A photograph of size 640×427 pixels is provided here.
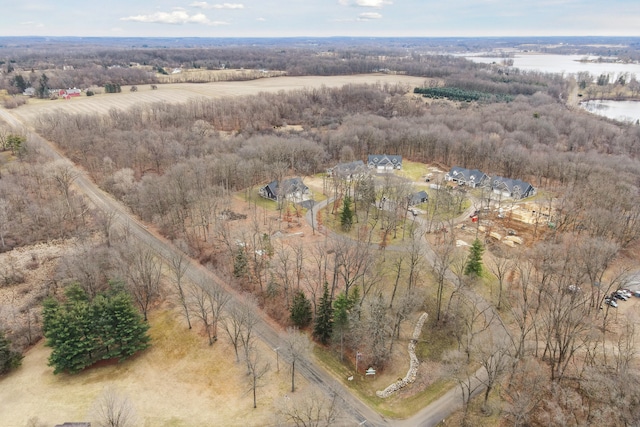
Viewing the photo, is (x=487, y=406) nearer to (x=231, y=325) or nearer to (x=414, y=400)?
(x=414, y=400)

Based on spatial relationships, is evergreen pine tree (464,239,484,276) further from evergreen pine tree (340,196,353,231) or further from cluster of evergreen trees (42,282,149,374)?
cluster of evergreen trees (42,282,149,374)

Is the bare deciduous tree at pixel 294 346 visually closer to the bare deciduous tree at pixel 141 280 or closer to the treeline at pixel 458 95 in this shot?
the bare deciduous tree at pixel 141 280

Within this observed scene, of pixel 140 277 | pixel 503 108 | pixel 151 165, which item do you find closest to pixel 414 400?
pixel 140 277

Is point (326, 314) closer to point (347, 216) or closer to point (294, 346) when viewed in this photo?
point (294, 346)

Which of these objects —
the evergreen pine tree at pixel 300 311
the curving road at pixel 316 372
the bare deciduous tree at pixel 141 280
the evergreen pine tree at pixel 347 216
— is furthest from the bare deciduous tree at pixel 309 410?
the evergreen pine tree at pixel 347 216

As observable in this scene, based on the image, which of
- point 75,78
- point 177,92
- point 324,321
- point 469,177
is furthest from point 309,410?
point 75,78

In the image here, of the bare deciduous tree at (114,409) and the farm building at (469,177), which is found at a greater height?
the farm building at (469,177)

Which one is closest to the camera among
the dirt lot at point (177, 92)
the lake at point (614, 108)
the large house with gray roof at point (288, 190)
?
the large house with gray roof at point (288, 190)
